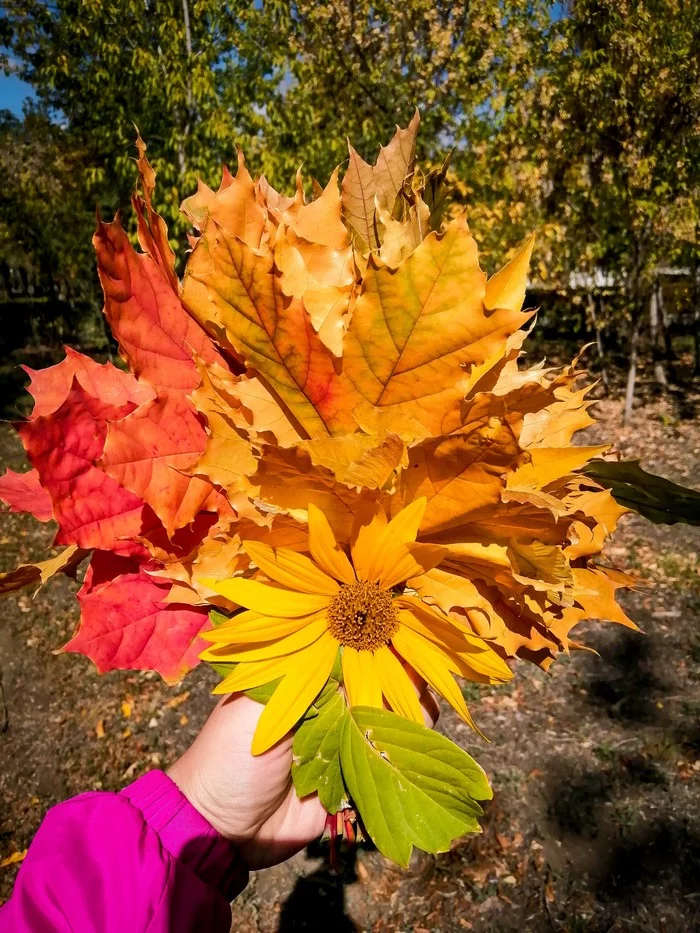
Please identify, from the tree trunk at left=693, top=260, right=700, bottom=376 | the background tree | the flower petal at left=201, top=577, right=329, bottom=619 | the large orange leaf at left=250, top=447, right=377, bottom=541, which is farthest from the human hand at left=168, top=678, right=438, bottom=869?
the tree trunk at left=693, top=260, right=700, bottom=376

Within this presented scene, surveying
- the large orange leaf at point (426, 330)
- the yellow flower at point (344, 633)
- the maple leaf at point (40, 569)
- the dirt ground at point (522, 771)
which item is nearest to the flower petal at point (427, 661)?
the yellow flower at point (344, 633)

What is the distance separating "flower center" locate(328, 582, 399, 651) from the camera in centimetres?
73

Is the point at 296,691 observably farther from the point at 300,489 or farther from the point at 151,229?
the point at 151,229

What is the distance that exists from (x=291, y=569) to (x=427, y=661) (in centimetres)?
20

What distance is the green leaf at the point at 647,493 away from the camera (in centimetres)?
88

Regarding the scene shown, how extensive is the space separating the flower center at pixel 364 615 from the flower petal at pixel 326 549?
0.02 m

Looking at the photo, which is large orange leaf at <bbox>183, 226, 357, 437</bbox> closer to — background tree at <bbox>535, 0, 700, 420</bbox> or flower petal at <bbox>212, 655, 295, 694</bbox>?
flower petal at <bbox>212, 655, 295, 694</bbox>

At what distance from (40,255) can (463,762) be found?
62.3 feet

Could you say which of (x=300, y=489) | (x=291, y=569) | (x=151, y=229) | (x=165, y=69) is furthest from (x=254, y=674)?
(x=165, y=69)

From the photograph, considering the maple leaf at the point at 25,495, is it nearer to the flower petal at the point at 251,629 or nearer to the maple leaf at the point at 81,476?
the maple leaf at the point at 81,476

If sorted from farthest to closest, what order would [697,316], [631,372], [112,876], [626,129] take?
[697,316] → [631,372] → [626,129] → [112,876]

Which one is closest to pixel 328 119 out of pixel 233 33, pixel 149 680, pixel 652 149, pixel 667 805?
pixel 233 33

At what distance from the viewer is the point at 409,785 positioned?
70 centimetres

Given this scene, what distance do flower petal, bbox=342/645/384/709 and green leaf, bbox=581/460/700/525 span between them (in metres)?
0.42
